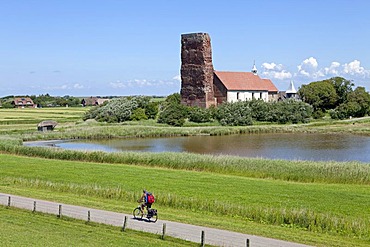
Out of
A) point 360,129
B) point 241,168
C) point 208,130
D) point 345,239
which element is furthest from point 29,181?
point 360,129

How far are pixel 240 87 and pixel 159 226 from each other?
211 feet

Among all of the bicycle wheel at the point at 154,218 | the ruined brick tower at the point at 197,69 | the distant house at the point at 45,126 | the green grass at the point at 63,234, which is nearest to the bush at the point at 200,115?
the ruined brick tower at the point at 197,69

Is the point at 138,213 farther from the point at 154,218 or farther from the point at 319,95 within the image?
the point at 319,95

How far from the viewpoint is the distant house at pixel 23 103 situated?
134625mm

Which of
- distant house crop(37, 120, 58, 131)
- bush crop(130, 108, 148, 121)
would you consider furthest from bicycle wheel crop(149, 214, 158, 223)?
bush crop(130, 108, 148, 121)

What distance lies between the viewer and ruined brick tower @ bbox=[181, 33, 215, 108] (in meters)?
74.3

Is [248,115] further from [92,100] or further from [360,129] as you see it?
[92,100]

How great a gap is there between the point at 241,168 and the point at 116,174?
6546mm

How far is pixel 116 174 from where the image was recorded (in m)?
26.8

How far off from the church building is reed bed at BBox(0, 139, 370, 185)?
41.3m

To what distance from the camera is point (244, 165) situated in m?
27.8

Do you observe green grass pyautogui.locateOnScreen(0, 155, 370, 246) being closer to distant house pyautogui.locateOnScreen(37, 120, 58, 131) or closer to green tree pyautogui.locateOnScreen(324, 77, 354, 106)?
distant house pyautogui.locateOnScreen(37, 120, 58, 131)

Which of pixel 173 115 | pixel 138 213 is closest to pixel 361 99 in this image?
pixel 173 115

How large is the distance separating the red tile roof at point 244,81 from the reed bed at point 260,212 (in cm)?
A: 5648
